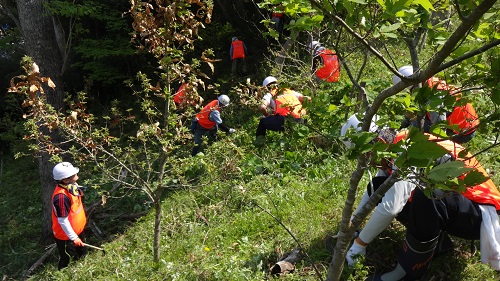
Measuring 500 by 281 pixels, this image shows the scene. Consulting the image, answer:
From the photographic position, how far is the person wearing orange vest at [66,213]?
16.8 ft

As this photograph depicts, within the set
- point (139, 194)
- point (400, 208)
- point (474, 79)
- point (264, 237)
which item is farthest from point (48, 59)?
point (474, 79)

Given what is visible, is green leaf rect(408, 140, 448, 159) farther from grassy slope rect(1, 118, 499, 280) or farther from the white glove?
the white glove

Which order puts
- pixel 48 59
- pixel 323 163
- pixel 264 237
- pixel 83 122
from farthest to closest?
pixel 48 59
pixel 323 163
pixel 264 237
pixel 83 122

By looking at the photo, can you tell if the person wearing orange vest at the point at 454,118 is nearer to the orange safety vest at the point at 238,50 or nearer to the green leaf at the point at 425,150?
the green leaf at the point at 425,150

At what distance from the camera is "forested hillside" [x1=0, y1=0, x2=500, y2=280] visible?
1.67m

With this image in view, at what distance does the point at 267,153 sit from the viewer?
6.66 metres

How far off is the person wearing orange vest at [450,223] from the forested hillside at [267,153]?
33cm

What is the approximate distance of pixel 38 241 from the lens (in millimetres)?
6922

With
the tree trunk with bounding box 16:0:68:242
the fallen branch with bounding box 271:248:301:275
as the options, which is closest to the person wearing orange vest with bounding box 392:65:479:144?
the fallen branch with bounding box 271:248:301:275

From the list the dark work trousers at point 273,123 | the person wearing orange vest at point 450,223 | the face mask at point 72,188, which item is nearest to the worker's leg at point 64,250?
the face mask at point 72,188

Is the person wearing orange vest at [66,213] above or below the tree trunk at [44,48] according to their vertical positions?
below

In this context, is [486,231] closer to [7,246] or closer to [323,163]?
[323,163]

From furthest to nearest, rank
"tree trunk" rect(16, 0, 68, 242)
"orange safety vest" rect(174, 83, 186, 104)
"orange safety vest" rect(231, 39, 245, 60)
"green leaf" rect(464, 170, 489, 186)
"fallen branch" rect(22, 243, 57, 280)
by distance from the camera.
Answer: "orange safety vest" rect(231, 39, 245, 60), "tree trunk" rect(16, 0, 68, 242), "fallen branch" rect(22, 243, 57, 280), "orange safety vest" rect(174, 83, 186, 104), "green leaf" rect(464, 170, 489, 186)

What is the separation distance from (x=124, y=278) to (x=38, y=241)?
357 centimetres
